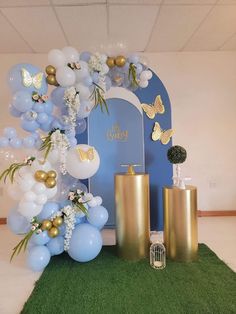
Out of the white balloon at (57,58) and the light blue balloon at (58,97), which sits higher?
the white balloon at (57,58)

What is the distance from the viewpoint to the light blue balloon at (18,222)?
2318 millimetres

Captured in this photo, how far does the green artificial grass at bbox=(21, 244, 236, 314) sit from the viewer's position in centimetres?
174

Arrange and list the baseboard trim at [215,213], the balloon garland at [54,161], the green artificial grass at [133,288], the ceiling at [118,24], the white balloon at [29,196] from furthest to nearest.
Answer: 1. the baseboard trim at [215,213]
2. the ceiling at [118,24]
3. the balloon garland at [54,161]
4. the white balloon at [29,196]
5. the green artificial grass at [133,288]

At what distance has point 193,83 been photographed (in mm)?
4188

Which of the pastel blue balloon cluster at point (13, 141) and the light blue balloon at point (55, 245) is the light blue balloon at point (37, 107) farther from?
the light blue balloon at point (55, 245)

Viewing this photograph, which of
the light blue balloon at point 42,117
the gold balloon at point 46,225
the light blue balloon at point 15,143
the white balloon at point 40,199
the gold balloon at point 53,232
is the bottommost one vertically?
the gold balloon at point 53,232

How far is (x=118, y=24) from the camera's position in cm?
331

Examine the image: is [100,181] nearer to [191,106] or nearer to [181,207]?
[181,207]

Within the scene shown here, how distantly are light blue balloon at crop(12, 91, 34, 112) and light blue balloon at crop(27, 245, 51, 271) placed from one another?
4.23ft

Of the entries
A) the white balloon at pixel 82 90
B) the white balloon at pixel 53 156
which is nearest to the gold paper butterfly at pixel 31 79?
the white balloon at pixel 82 90

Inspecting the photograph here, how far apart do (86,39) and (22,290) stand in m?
3.28

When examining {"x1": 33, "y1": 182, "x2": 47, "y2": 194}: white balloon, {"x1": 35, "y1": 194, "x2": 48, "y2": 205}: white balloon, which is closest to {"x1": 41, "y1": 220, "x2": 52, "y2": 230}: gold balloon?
{"x1": 35, "y1": 194, "x2": 48, "y2": 205}: white balloon

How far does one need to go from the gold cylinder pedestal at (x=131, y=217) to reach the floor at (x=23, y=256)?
60cm

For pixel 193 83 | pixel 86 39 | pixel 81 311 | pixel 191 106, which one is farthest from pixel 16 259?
pixel 193 83
